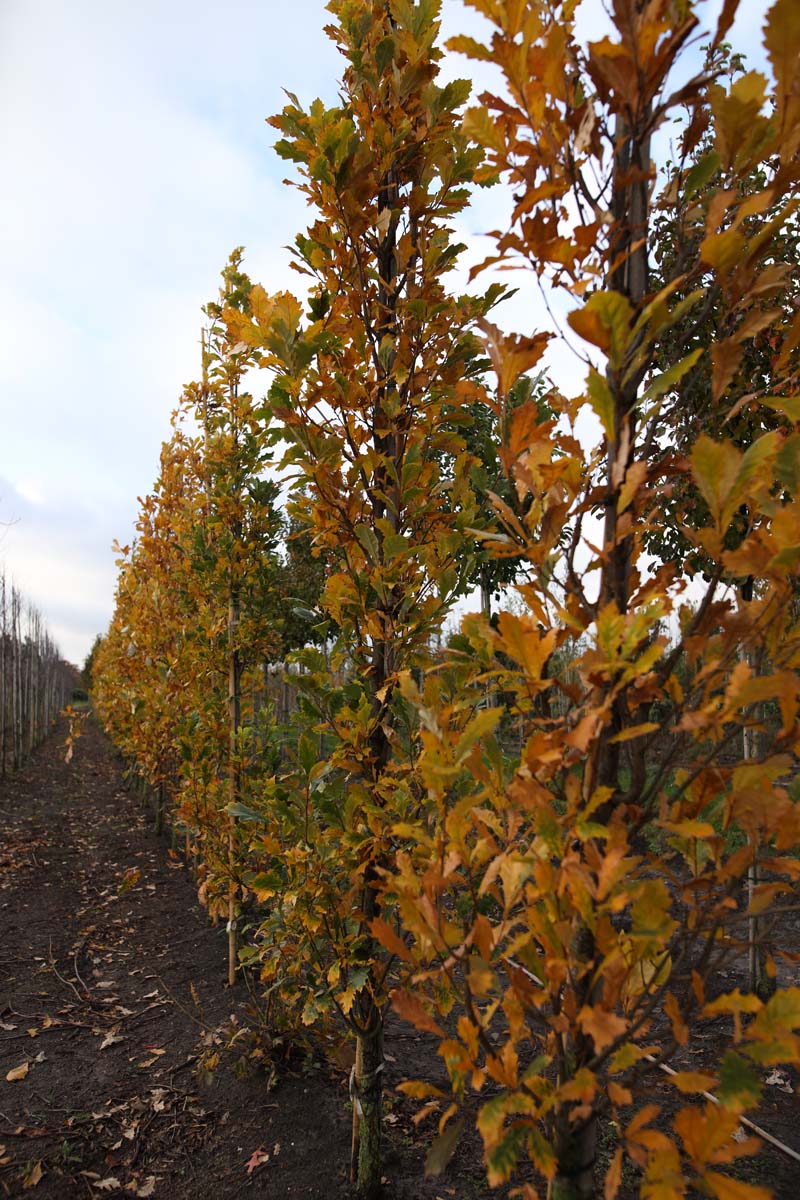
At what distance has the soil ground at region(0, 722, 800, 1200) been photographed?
242 cm

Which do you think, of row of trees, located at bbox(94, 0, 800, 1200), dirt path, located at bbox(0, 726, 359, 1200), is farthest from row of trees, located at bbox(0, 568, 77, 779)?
row of trees, located at bbox(94, 0, 800, 1200)

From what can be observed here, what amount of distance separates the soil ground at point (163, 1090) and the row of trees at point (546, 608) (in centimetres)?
24

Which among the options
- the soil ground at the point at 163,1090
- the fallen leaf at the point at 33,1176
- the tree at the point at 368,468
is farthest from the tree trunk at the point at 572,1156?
the fallen leaf at the point at 33,1176

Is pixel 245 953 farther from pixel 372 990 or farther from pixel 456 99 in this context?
pixel 456 99

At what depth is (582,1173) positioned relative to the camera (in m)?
1.16

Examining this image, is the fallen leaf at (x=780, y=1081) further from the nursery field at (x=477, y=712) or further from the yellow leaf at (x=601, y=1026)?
the yellow leaf at (x=601, y=1026)

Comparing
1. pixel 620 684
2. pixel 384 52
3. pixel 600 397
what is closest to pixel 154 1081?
pixel 620 684

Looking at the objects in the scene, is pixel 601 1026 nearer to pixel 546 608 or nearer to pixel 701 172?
pixel 546 608

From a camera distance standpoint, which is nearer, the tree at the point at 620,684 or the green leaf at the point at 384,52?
the tree at the point at 620,684

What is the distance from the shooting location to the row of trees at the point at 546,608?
98 centimetres

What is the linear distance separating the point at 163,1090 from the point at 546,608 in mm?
3037

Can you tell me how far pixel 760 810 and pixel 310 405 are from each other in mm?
1561

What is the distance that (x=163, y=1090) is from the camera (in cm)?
300

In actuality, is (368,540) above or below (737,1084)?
above
